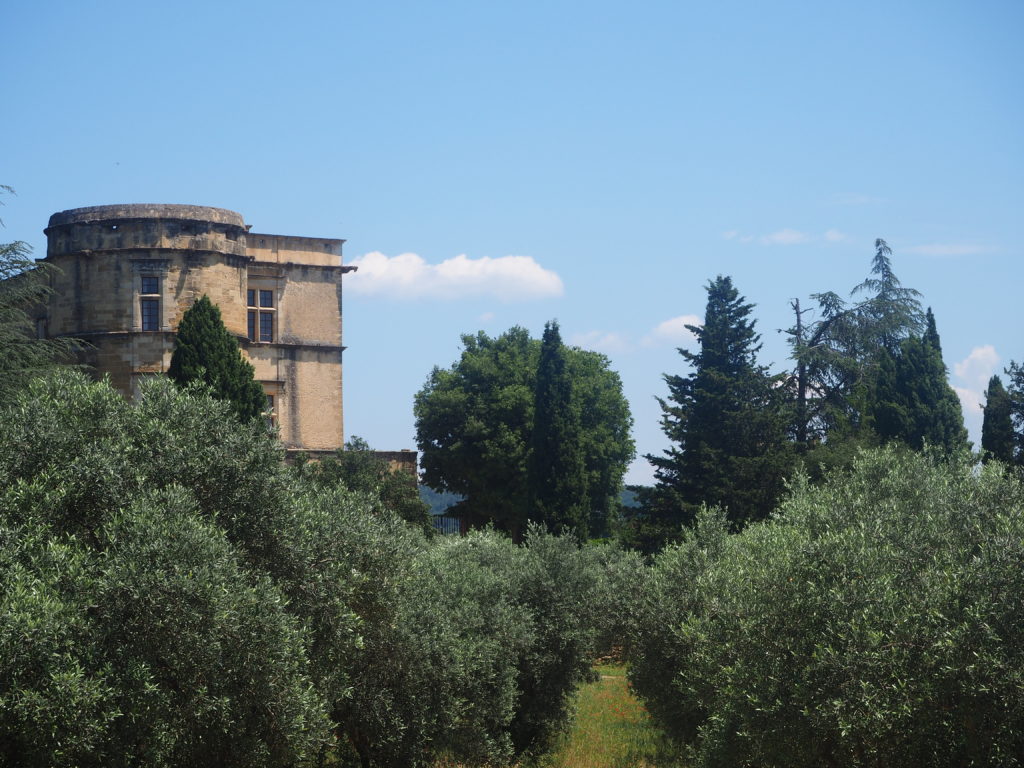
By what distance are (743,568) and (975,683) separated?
5468mm

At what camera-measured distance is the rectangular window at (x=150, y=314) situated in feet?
131

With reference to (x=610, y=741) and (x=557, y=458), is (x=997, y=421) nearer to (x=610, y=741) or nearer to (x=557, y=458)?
(x=557, y=458)

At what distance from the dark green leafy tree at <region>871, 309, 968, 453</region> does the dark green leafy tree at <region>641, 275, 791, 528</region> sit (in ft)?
20.0

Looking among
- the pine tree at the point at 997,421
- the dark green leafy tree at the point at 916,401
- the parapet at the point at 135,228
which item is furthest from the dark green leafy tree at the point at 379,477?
the pine tree at the point at 997,421

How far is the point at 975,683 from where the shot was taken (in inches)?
487

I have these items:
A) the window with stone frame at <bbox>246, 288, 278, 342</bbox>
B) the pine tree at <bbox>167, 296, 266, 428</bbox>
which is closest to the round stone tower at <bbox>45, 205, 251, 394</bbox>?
the pine tree at <bbox>167, 296, 266, 428</bbox>

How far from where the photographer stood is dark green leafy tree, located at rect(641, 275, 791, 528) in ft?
131

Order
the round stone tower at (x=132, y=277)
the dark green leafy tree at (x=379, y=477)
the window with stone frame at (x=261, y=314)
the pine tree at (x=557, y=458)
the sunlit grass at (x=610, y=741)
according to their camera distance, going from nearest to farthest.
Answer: the sunlit grass at (x=610, y=741) → the dark green leafy tree at (x=379, y=477) → the round stone tower at (x=132, y=277) → the pine tree at (x=557, y=458) → the window with stone frame at (x=261, y=314)

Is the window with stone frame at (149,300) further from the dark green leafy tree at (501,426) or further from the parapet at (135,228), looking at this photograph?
the dark green leafy tree at (501,426)

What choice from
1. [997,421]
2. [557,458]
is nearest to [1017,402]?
[997,421]

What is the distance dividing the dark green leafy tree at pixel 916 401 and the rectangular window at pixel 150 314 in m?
29.1

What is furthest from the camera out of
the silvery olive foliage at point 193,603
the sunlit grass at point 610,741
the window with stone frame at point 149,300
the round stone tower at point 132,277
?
the window with stone frame at point 149,300

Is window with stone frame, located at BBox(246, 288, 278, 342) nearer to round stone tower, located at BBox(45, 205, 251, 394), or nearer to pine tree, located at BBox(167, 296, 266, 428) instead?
round stone tower, located at BBox(45, 205, 251, 394)

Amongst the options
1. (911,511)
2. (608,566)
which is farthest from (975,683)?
(608,566)
